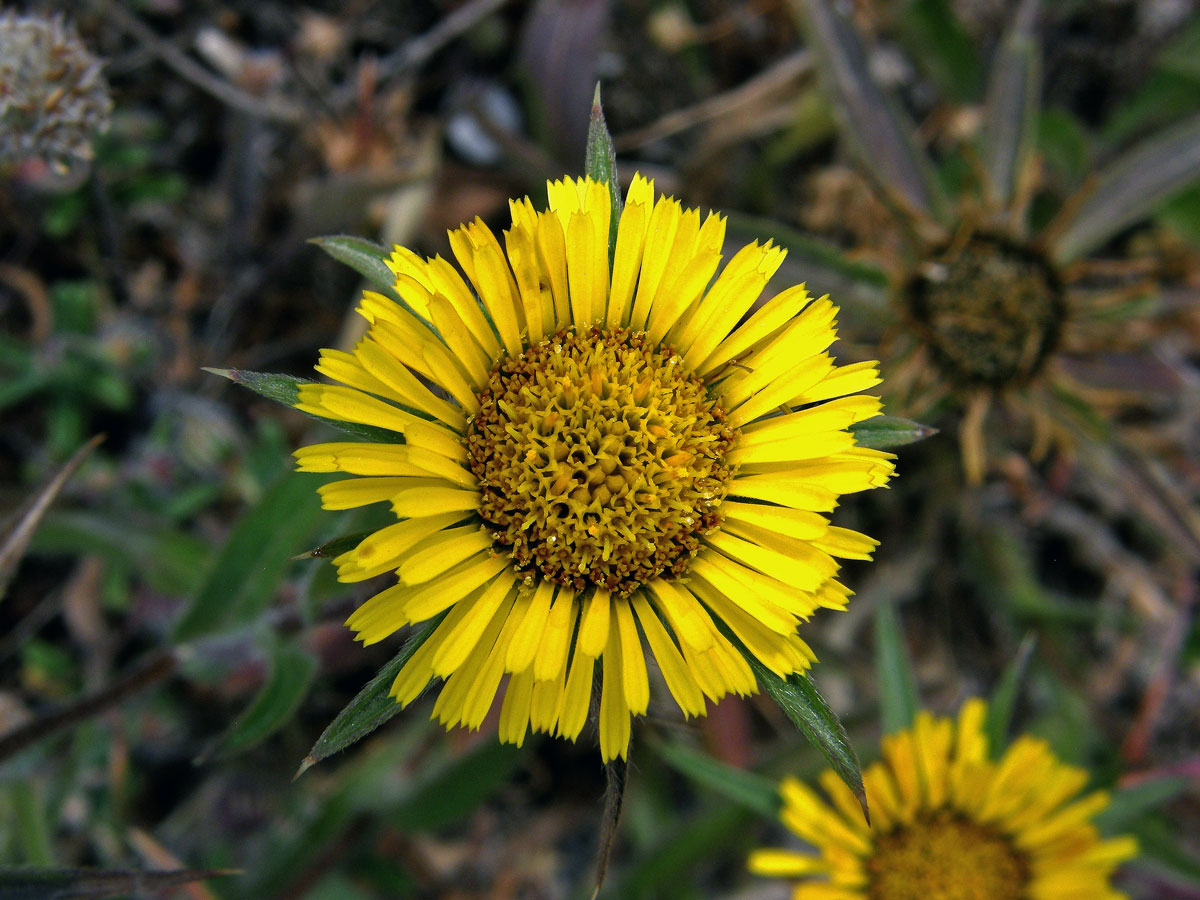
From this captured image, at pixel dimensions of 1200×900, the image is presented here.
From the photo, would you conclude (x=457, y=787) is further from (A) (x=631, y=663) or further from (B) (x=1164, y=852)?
(B) (x=1164, y=852)

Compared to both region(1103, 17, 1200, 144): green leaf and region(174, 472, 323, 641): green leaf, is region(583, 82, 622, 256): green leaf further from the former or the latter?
region(1103, 17, 1200, 144): green leaf

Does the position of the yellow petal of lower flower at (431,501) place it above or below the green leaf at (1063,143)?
below

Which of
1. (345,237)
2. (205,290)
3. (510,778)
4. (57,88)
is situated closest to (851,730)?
(510,778)

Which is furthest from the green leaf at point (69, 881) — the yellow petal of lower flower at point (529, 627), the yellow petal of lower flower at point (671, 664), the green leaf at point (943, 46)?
the green leaf at point (943, 46)

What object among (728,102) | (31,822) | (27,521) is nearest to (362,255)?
(27,521)

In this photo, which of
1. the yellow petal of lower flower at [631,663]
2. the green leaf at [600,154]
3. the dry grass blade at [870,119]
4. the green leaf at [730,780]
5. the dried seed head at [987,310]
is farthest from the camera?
the dry grass blade at [870,119]

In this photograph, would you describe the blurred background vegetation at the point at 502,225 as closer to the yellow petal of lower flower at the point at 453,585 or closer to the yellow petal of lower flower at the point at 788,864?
the yellow petal of lower flower at the point at 788,864

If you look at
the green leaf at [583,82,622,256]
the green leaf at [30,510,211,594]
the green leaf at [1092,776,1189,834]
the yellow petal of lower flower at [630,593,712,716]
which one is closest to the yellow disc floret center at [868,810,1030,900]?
the green leaf at [1092,776,1189,834]
